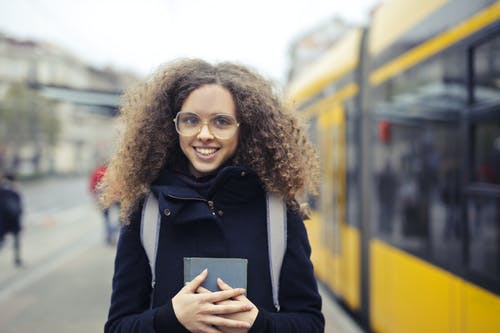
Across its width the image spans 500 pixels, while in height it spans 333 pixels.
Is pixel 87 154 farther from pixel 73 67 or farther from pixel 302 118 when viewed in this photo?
pixel 302 118

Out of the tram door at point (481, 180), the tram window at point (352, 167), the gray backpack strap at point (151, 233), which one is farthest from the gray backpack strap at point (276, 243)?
the tram window at point (352, 167)

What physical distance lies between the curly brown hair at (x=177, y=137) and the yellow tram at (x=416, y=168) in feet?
0.79

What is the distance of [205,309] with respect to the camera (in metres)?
1.33

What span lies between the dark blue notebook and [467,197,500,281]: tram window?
6.73 ft

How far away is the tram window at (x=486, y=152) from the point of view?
9.75ft

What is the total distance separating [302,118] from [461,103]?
1.73 m

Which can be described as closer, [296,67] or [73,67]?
[296,67]

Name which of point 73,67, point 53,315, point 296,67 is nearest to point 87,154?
point 73,67

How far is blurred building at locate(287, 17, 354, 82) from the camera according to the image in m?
40.2

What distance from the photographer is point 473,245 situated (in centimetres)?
305

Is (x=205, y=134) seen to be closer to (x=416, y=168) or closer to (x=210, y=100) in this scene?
(x=210, y=100)

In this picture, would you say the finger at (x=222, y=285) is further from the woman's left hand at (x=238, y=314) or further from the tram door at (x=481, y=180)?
the tram door at (x=481, y=180)

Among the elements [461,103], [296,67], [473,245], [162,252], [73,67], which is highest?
[73,67]

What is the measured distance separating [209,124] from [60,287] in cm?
600
